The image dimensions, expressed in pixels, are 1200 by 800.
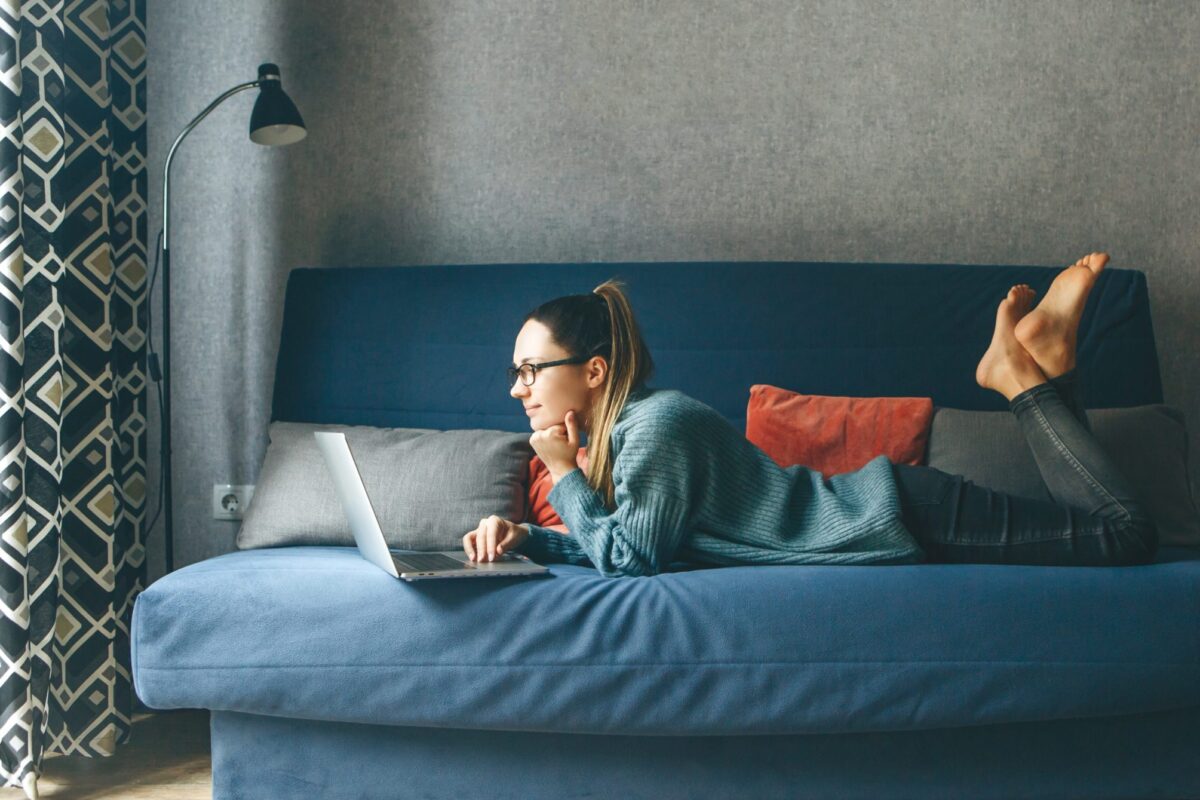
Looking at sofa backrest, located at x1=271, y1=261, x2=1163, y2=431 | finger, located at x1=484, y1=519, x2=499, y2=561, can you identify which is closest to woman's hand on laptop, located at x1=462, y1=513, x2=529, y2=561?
finger, located at x1=484, y1=519, x2=499, y2=561

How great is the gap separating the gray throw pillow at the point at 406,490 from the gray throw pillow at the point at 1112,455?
90 cm

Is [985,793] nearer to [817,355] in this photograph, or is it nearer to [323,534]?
[817,355]

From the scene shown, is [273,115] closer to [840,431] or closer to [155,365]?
[155,365]

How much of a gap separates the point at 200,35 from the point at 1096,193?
2.40m

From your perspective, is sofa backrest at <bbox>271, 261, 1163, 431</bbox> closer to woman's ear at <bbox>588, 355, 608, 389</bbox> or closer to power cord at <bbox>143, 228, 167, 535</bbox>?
power cord at <bbox>143, 228, 167, 535</bbox>

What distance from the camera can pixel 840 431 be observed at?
7.22 ft

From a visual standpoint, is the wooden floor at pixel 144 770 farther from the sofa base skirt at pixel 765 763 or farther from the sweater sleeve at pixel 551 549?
the sweater sleeve at pixel 551 549

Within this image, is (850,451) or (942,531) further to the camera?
(850,451)

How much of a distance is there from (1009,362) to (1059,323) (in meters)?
0.14

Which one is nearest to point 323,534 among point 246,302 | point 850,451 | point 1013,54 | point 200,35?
point 246,302

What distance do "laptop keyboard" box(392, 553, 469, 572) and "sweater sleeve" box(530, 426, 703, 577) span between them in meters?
0.21

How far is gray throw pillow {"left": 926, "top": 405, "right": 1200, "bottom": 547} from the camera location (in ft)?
6.93

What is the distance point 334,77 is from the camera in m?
2.77

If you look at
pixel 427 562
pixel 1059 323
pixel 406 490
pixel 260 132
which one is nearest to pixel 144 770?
pixel 406 490
